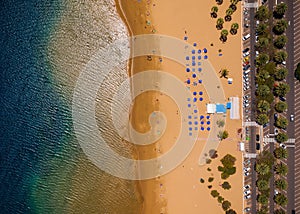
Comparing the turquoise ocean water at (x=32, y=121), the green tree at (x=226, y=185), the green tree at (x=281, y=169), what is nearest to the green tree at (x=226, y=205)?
the green tree at (x=226, y=185)

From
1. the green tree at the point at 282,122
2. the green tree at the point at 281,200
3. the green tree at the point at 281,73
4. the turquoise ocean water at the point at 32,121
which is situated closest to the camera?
the green tree at the point at 281,200

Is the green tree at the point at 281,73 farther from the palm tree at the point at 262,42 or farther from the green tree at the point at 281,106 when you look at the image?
the palm tree at the point at 262,42

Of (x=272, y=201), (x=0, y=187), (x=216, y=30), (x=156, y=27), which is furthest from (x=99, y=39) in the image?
(x=272, y=201)

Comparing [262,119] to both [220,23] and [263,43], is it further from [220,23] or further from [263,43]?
[220,23]

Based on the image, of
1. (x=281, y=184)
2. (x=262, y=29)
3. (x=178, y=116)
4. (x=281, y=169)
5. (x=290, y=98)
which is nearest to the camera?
(x=281, y=184)

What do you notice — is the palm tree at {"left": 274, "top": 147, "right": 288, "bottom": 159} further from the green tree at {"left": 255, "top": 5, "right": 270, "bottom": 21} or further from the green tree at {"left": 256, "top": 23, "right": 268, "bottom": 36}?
the green tree at {"left": 255, "top": 5, "right": 270, "bottom": 21}

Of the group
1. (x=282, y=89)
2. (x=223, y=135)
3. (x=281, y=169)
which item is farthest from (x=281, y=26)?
(x=281, y=169)
